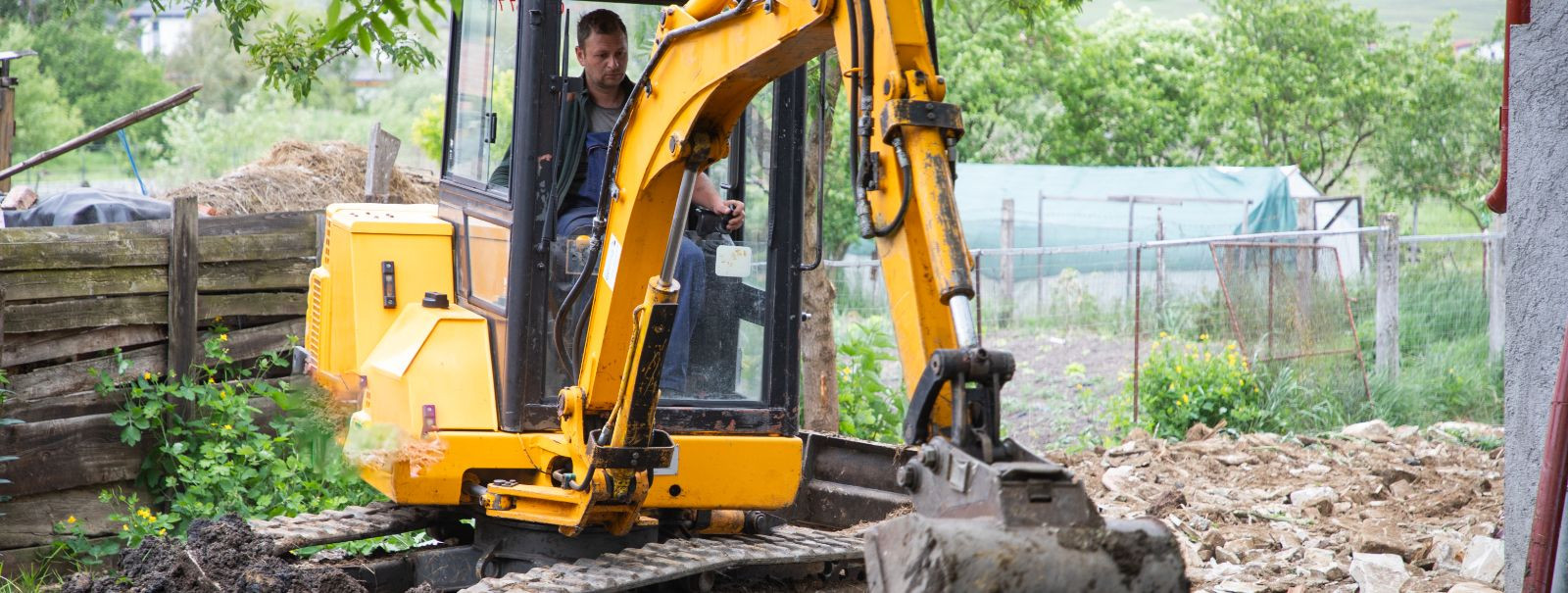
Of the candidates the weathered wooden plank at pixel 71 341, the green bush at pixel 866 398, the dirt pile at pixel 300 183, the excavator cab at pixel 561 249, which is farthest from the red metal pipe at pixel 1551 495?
the dirt pile at pixel 300 183

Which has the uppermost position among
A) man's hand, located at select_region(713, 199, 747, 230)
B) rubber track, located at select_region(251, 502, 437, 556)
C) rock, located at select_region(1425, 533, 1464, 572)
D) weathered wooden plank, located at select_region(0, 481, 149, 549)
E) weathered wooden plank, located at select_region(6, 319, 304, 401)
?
man's hand, located at select_region(713, 199, 747, 230)

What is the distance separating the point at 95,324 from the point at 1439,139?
23.6m

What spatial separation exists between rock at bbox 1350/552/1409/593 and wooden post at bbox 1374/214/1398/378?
21.2ft

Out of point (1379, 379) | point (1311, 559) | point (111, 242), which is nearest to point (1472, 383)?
point (1379, 379)

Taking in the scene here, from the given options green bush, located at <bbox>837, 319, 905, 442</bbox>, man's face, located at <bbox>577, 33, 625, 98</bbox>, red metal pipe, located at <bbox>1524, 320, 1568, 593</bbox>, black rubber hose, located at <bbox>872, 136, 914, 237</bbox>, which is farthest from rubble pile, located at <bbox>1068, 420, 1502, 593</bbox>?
black rubber hose, located at <bbox>872, 136, 914, 237</bbox>

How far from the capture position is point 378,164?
9508mm

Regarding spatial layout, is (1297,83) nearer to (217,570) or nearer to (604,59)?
(604,59)

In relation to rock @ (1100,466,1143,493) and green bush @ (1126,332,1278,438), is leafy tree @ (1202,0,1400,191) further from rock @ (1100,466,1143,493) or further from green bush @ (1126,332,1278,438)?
rock @ (1100,466,1143,493)

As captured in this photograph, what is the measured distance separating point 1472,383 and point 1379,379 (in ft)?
2.94

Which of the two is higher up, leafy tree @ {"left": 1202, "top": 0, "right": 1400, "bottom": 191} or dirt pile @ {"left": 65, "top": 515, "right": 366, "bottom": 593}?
leafy tree @ {"left": 1202, "top": 0, "right": 1400, "bottom": 191}

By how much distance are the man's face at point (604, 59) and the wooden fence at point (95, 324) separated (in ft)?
11.8

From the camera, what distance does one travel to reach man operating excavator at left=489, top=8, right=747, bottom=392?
495cm

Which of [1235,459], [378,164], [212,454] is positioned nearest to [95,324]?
[212,454]

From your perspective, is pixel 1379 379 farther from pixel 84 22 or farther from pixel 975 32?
pixel 84 22
